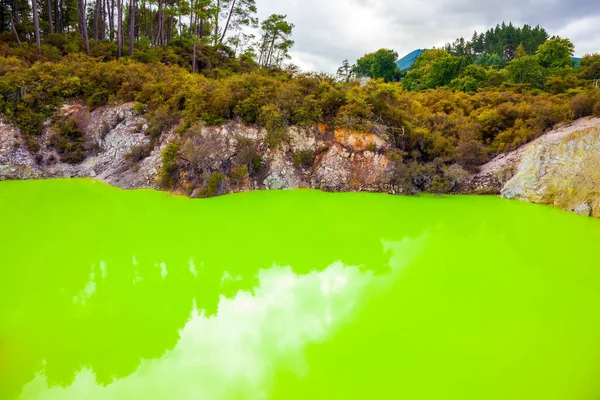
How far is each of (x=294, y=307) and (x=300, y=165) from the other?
7.80 metres

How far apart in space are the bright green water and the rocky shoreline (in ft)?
9.61

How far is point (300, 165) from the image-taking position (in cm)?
1170

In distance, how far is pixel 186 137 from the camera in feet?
37.0

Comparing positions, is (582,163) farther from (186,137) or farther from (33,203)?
(33,203)

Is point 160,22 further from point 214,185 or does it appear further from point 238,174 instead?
point 214,185

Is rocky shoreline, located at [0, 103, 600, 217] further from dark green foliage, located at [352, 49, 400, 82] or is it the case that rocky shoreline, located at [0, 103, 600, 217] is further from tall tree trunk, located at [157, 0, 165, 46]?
dark green foliage, located at [352, 49, 400, 82]

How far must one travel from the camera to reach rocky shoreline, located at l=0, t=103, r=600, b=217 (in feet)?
33.6

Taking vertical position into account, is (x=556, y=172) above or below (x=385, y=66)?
below

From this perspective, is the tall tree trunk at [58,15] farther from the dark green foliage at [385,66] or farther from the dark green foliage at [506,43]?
the dark green foliage at [506,43]

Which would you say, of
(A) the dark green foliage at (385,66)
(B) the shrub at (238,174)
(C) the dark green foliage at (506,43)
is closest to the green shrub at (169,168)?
(B) the shrub at (238,174)

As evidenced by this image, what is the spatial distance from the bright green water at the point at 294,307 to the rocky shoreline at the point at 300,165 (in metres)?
2.93

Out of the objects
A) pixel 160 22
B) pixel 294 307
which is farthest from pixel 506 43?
pixel 294 307

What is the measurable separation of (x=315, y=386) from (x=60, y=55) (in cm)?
1971

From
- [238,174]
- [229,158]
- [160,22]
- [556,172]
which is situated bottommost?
[238,174]
